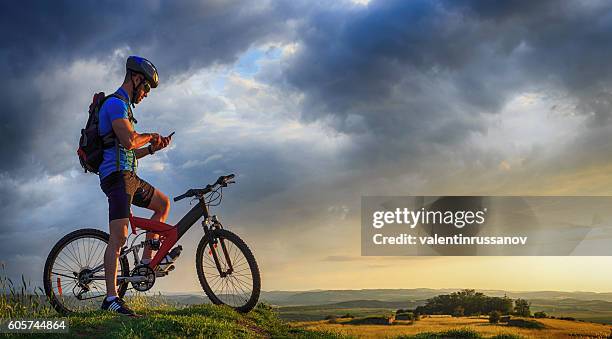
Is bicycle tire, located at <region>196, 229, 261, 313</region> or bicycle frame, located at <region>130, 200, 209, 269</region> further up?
bicycle frame, located at <region>130, 200, 209, 269</region>

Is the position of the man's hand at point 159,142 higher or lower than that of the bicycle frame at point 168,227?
higher

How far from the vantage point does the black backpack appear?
962cm

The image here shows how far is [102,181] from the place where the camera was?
31.9ft

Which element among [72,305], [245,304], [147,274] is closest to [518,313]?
[245,304]

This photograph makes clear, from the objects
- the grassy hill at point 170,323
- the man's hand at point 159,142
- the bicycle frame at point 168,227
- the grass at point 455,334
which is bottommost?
the grass at point 455,334

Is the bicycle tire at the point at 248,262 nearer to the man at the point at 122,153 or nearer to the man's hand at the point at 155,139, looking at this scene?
the man at the point at 122,153

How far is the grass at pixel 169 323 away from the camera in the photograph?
28.9 feet

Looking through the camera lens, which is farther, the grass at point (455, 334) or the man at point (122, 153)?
the grass at point (455, 334)

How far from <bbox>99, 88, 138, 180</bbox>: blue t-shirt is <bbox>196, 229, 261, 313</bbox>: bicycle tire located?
2.15 metres

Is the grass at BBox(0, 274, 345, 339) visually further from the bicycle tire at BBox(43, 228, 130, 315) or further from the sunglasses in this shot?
the sunglasses

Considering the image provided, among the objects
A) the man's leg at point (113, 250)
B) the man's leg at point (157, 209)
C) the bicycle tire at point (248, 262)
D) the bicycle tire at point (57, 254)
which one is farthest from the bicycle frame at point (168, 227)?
the bicycle tire at point (57, 254)

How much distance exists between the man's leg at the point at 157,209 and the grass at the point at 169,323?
46.9 inches

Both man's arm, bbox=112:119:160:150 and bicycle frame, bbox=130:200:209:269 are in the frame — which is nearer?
man's arm, bbox=112:119:160:150

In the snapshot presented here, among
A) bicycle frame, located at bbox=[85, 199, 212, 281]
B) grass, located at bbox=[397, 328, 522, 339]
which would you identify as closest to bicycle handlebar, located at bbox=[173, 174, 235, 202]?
bicycle frame, located at bbox=[85, 199, 212, 281]
